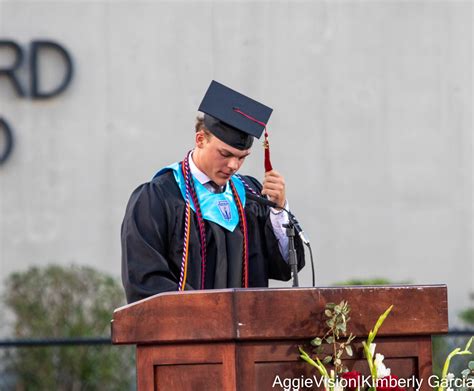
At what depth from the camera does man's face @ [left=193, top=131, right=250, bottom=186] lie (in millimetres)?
4984

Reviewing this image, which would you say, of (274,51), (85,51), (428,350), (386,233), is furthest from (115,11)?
(428,350)

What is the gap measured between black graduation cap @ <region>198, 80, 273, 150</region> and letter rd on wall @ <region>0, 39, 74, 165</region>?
586cm

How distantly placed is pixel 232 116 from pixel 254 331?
1.70m

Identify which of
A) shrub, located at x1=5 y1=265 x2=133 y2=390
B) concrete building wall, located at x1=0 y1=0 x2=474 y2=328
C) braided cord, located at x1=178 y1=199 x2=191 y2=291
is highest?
concrete building wall, located at x1=0 y1=0 x2=474 y2=328

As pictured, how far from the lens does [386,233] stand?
11086mm

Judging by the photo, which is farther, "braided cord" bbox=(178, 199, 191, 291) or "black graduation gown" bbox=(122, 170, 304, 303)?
"braided cord" bbox=(178, 199, 191, 291)

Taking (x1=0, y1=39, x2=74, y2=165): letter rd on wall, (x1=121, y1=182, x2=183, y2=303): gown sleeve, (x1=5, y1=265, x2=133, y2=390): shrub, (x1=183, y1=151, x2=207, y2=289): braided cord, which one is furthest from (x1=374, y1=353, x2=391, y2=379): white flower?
(x1=0, y1=39, x2=74, y2=165): letter rd on wall

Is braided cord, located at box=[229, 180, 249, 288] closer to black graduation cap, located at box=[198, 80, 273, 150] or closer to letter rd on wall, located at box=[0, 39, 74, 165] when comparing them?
black graduation cap, located at box=[198, 80, 273, 150]

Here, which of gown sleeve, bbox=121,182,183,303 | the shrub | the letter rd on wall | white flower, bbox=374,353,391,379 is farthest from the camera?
the letter rd on wall

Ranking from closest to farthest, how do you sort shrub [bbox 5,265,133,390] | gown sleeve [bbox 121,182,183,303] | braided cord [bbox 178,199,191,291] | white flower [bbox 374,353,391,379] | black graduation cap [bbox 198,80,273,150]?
white flower [bbox 374,353,391,379] → gown sleeve [bbox 121,182,183,303] → braided cord [bbox 178,199,191,291] → black graduation cap [bbox 198,80,273,150] → shrub [bbox 5,265,133,390]

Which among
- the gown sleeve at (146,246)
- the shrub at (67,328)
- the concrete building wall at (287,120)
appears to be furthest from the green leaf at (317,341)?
the concrete building wall at (287,120)

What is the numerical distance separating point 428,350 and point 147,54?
296 inches

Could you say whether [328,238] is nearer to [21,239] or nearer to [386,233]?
[386,233]

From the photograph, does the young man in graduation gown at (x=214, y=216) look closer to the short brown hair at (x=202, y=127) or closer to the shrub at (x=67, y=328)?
the short brown hair at (x=202, y=127)
